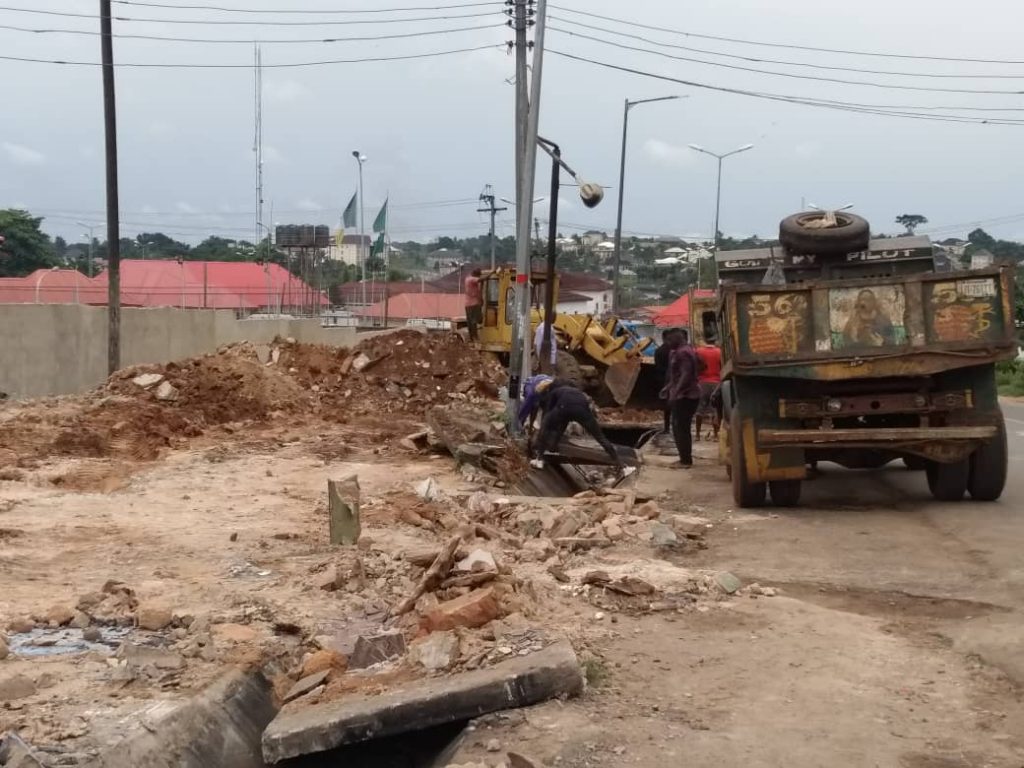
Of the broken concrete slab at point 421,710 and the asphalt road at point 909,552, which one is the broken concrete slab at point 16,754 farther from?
the asphalt road at point 909,552

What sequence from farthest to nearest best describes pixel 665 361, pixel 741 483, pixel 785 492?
pixel 665 361 → pixel 785 492 → pixel 741 483

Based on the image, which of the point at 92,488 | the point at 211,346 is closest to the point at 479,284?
the point at 211,346

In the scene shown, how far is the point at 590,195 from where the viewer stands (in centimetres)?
1616

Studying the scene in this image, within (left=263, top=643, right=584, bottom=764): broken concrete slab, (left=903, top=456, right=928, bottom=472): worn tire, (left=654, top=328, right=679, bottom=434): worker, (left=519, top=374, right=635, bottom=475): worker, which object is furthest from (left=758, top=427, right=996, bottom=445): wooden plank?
(left=263, top=643, right=584, bottom=764): broken concrete slab

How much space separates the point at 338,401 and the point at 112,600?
49.5ft

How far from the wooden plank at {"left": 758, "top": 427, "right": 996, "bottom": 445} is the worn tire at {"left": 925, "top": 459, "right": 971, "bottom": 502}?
2.40 feet

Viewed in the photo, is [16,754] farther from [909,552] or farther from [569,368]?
[569,368]

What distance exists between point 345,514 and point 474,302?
16.4 meters

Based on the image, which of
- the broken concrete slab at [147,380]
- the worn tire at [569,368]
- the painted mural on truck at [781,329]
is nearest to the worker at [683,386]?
the painted mural on truck at [781,329]

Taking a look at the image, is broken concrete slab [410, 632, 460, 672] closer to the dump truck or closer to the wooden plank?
the dump truck

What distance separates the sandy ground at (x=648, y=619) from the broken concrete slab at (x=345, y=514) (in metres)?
0.19

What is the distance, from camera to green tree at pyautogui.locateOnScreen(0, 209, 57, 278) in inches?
2136

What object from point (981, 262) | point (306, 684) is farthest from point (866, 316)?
point (306, 684)

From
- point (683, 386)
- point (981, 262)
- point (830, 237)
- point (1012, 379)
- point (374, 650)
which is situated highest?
point (830, 237)
